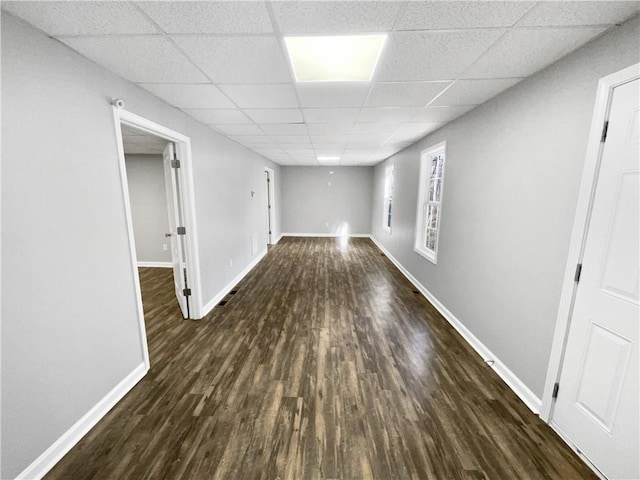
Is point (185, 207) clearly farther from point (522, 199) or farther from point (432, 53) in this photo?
point (522, 199)

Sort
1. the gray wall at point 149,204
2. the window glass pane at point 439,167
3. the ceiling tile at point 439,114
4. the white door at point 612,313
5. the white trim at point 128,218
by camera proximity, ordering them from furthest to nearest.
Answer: the gray wall at point 149,204 < the window glass pane at point 439,167 < the ceiling tile at point 439,114 < the white trim at point 128,218 < the white door at point 612,313

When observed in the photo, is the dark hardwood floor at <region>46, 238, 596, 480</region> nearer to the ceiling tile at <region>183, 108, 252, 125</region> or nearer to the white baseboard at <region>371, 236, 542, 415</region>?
the white baseboard at <region>371, 236, 542, 415</region>

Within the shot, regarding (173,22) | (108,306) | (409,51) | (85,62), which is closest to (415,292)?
(409,51)

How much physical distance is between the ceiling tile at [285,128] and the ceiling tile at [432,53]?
5.21ft

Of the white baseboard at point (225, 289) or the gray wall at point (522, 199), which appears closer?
the gray wall at point (522, 199)

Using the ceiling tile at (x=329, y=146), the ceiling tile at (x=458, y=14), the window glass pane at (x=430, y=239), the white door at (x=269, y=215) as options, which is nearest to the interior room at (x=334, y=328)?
the ceiling tile at (x=458, y=14)

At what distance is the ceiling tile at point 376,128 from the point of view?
321cm

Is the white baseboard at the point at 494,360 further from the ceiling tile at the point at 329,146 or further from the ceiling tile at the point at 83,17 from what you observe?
the ceiling tile at the point at 83,17

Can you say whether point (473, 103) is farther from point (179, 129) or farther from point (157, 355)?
point (157, 355)

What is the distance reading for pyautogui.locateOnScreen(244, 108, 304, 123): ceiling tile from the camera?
8.66 ft

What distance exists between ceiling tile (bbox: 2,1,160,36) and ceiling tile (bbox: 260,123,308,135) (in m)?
1.92

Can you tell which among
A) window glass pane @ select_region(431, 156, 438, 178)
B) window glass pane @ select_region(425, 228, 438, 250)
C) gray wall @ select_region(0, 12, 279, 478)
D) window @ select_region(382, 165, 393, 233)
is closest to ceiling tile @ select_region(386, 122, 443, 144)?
window glass pane @ select_region(431, 156, 438, 178)

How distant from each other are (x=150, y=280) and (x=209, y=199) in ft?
7.53

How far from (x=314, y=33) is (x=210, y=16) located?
0.53 meters
